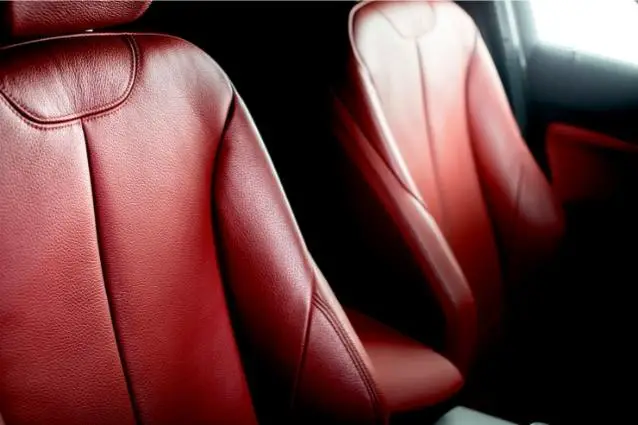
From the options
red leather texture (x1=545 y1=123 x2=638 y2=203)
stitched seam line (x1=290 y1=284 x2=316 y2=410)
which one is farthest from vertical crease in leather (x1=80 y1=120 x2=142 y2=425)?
red leather texture (x1=545 y1=123 x2=638 y2=203)

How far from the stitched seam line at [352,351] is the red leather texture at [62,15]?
46 cm

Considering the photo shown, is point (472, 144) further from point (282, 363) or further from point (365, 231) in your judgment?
point (282, 363)

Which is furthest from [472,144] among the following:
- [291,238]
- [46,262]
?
→ [46,262]

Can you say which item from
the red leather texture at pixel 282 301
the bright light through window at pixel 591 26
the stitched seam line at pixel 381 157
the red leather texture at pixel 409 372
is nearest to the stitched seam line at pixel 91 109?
the red leather texture at pixel 282 301

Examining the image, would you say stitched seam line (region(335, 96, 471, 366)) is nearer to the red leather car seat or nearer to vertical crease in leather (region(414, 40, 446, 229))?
the red leather car seat

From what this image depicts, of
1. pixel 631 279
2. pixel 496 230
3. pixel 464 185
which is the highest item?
pixel 464 185

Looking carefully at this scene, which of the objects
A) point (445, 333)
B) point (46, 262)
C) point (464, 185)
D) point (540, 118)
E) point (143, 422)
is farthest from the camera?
point (540, 118)

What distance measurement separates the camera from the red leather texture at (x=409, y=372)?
4.50 ft

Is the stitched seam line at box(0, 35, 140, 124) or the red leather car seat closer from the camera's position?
the stitched seam line at box(0, 35, 140, 124)

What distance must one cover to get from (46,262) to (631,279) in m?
1.28

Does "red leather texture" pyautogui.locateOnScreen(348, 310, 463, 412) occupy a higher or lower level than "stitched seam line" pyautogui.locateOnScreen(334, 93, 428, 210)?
lower

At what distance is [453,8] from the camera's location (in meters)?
1.68

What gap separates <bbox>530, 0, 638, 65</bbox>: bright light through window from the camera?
175 centimetres

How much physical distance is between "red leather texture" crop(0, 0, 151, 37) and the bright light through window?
1.19 meters
